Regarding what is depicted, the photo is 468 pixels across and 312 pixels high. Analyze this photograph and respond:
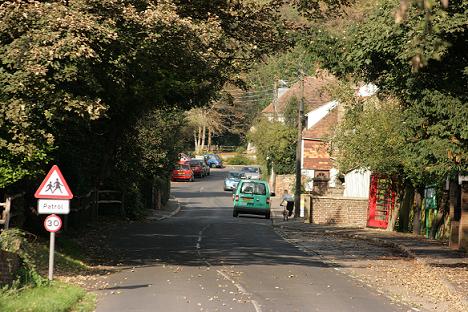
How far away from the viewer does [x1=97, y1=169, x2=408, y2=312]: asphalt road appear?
1242 cm

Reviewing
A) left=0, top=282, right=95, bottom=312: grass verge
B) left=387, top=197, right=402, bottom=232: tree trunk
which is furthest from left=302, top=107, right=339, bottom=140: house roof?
left=0, top=282, right=95, bottom=312: grass verge

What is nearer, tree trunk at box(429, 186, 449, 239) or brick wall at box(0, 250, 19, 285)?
brick wall at box(0, 250, 19, 285)

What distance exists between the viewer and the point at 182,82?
64.3 feet

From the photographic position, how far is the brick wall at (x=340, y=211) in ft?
130

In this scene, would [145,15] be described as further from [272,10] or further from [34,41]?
[272,10]

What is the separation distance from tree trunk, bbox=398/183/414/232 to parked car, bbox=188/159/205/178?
46583mm

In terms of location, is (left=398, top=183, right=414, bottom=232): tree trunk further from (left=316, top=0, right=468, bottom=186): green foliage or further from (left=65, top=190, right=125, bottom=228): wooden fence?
(left=316, top=0, right=468, bottom=186): green foliage

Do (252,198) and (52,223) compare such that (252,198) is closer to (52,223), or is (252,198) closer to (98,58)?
(98,58)

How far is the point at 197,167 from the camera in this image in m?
80.6

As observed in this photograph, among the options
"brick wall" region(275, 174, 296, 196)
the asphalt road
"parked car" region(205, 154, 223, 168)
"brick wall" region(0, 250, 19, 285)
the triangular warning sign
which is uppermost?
"parked car" region(205, 154, 223, 168)

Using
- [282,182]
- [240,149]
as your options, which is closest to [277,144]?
[282,182]

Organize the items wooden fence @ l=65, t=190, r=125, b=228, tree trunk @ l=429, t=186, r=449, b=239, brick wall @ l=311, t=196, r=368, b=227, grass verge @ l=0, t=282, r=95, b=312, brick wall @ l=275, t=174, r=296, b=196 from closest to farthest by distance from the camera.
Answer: grass verge @ l=0, t=282, r=95, b=312, wooden fence @ l=65, t=190, r=125, b=228, tree trunk @ l=429, t=186, r=449, b=239, brick wall @ l=311, t=196, r=368, b=227, brick wall @ l=275, t=174, r=296, b=196

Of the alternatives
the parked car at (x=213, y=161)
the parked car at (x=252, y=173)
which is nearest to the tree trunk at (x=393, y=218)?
the parked car at (x=252, y=173)

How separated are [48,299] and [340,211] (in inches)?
1173
